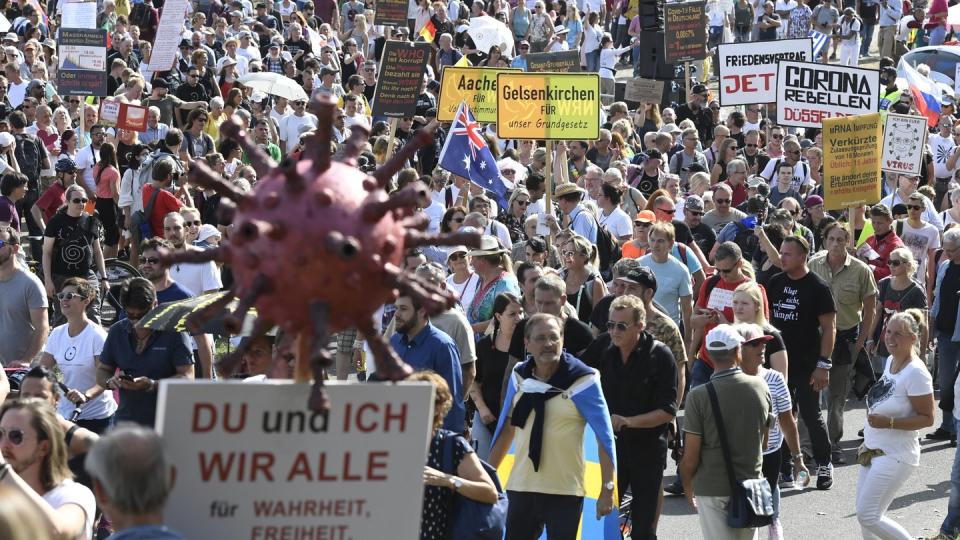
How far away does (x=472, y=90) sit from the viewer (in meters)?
17.2

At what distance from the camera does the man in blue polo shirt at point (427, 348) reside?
26.0ft

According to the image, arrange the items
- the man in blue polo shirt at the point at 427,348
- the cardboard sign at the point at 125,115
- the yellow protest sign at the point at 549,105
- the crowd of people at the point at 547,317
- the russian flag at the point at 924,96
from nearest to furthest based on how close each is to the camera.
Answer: the crowd of people at the point at 547,317
the man in blue polo shirt at the point at 427,348
the yellow protest sign at the point at 549,105
the cardboard sign at the point at 125,115
the russian flag at the point at 924,96

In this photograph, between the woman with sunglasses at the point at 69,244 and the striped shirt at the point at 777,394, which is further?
the woman with sunglasses at the point at 69,244

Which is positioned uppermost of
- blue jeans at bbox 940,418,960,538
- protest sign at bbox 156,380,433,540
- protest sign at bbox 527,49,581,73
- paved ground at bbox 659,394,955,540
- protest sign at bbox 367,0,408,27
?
protest sign at bbox 367,0,408,27

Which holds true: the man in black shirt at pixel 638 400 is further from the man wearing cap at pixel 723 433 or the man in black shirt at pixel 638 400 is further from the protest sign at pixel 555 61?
the protest sign at pixel 555 61

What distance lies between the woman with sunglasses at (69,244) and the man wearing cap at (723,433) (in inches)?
268

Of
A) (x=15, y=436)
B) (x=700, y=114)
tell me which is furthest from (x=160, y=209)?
(x=700, y=114)

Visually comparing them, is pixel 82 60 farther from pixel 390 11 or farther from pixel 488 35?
pixel 488 35

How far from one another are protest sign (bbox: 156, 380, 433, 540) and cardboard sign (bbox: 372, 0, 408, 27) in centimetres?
2154

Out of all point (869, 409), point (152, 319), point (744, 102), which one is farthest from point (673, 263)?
point (744, 102)

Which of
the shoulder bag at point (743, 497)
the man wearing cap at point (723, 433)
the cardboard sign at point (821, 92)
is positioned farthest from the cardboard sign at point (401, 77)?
the shoulder bag at point (743, 497)

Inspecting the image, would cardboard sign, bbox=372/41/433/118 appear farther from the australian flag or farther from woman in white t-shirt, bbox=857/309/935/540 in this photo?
woman in white t-shirt, bbox=857/309/935/540

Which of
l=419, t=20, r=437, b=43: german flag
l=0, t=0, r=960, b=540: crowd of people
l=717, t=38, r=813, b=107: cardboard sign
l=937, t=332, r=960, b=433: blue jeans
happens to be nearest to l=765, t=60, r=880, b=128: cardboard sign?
l=0, t=0, r=960, b=540: crowd of people

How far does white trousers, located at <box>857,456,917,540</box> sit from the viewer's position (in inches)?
333
